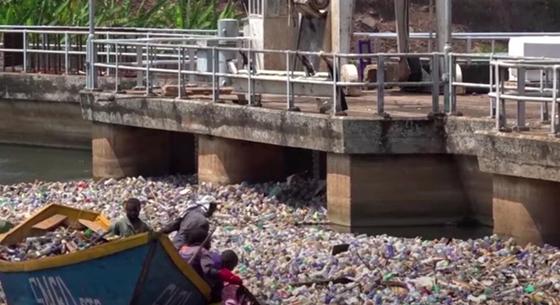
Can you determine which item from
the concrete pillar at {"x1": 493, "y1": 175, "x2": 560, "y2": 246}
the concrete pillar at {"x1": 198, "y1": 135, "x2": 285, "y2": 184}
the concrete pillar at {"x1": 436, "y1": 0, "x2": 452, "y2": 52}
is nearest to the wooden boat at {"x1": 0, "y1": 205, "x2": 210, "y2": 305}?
the concrete pillar at {"x1": 493, "y1": 175, "x2": 560, "y2": 246}

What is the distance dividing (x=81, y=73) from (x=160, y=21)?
9.64 m

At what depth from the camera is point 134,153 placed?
27.1 metres

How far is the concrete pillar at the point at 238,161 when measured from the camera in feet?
81.1

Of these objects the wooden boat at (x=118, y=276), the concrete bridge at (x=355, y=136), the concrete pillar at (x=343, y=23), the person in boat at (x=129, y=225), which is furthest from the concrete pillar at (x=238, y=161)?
the wooden boat at (x=118, y=276)

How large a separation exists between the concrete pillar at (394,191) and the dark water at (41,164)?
29.1ft

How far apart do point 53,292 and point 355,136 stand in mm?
6920

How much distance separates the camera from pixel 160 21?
4250cm

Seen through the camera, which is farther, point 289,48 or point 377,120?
point 289,48

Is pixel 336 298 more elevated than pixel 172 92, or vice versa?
pixel 172 92

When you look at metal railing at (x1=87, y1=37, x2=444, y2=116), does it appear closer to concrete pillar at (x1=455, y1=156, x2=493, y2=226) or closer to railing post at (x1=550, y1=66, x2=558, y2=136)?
concrete pillar at (x1=455, y1=156, x2=493, y2=226)

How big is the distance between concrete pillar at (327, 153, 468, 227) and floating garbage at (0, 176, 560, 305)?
0.56 meters

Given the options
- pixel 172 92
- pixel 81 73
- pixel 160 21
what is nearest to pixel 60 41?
pixel 81 73

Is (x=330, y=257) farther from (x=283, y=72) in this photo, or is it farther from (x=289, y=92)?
(x=283, y=72)

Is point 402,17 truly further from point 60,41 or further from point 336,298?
point 60,41
